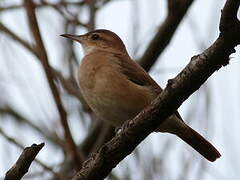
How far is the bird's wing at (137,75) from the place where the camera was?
468 centimetres

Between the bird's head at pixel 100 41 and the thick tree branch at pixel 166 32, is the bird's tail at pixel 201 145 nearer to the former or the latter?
the thick tree branch at pixel 166 32

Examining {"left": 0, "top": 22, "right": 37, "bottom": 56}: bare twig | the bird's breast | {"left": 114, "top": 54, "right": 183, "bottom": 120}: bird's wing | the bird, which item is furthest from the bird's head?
the bird's breast

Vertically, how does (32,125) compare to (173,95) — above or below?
below

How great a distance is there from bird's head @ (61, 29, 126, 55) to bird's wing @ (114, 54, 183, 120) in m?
0.83

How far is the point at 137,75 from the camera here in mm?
4801

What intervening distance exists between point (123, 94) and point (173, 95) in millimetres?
1502

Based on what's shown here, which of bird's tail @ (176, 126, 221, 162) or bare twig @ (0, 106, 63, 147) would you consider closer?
bird's tail @ (176, 126, 221, 162)

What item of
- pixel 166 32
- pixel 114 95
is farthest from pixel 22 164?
pixel 166 32

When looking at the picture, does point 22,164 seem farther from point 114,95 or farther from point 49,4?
point 49,4

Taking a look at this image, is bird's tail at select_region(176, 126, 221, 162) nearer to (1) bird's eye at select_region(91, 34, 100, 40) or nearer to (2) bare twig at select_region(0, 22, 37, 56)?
(1) bird's eye at select_region(91, 34, 100, 40)

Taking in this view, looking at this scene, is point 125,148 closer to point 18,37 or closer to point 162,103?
point 162,103

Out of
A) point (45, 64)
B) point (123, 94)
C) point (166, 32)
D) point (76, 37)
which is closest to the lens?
point (45, 64)

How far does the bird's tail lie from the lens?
15.6ft

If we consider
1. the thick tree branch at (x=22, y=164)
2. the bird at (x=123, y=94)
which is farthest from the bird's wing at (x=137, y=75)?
the thick tree branch at (x=22, y=164)
